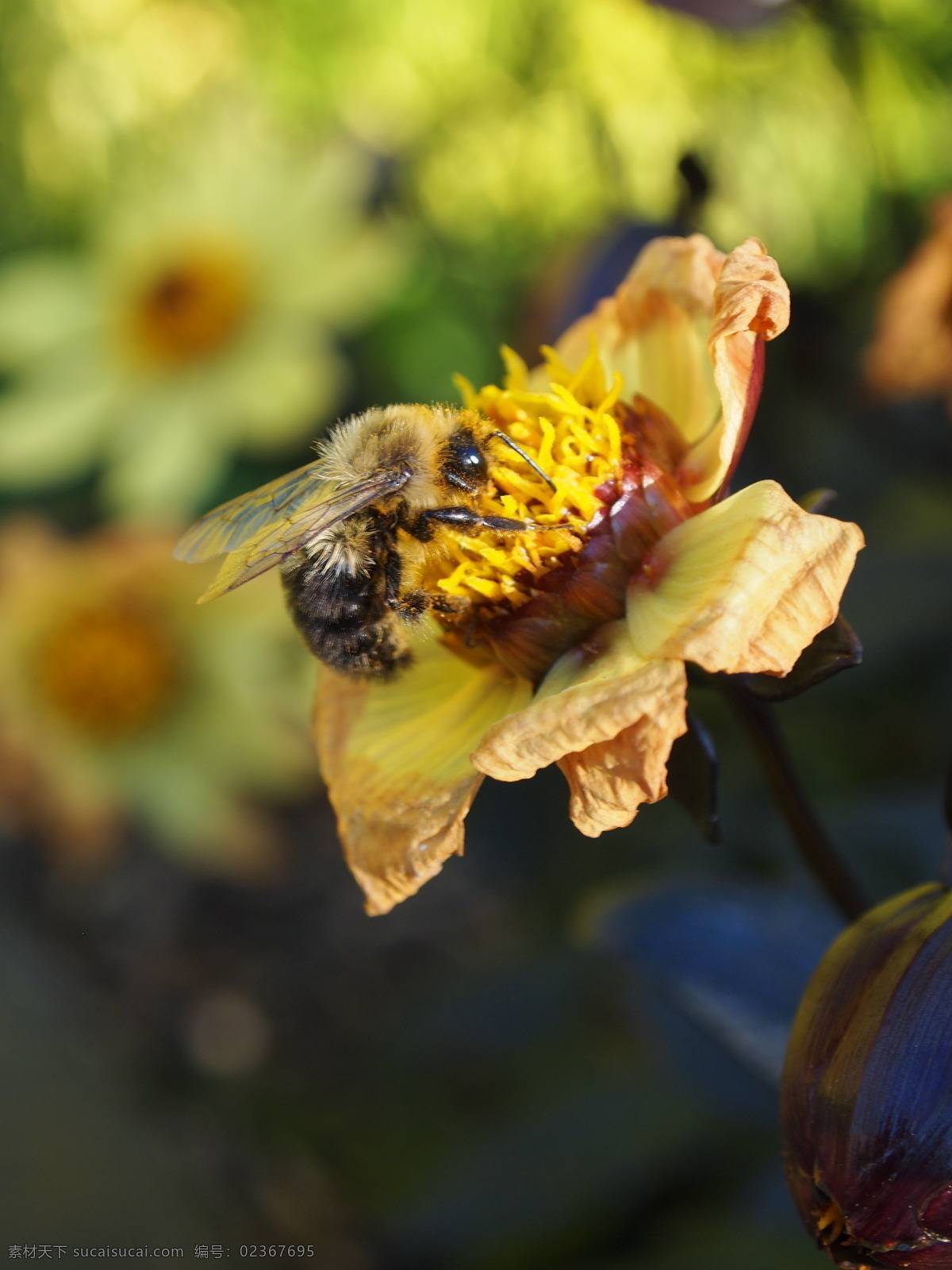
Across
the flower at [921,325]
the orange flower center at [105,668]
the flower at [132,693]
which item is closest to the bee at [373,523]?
the flower at [921,325]

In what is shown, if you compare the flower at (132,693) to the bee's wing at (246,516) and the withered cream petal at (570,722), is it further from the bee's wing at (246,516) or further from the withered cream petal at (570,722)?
the withered cream petal at (570,722)

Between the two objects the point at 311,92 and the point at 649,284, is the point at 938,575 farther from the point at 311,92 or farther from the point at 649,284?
the point at 311,92

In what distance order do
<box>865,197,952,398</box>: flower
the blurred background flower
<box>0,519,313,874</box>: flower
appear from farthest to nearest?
<box>0,519,313,874</box>: flower < the blurred background flower < <box>865,197,952,398</box>: flower

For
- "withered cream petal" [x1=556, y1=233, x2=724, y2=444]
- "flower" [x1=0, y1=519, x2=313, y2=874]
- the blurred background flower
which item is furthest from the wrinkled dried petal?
"flower" [x1=0, y1=519, x2=313, y2=874]

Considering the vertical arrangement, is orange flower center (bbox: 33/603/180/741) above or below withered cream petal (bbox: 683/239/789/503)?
below

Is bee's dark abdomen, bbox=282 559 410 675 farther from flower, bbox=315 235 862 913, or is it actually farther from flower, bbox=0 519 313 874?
flower, bbox=0 519 313 874

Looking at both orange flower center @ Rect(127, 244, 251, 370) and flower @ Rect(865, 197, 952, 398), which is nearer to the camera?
flower @ Rect(865, 197, 952, 398)

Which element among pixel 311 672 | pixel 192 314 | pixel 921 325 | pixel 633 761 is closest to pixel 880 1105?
pixel 633 761
